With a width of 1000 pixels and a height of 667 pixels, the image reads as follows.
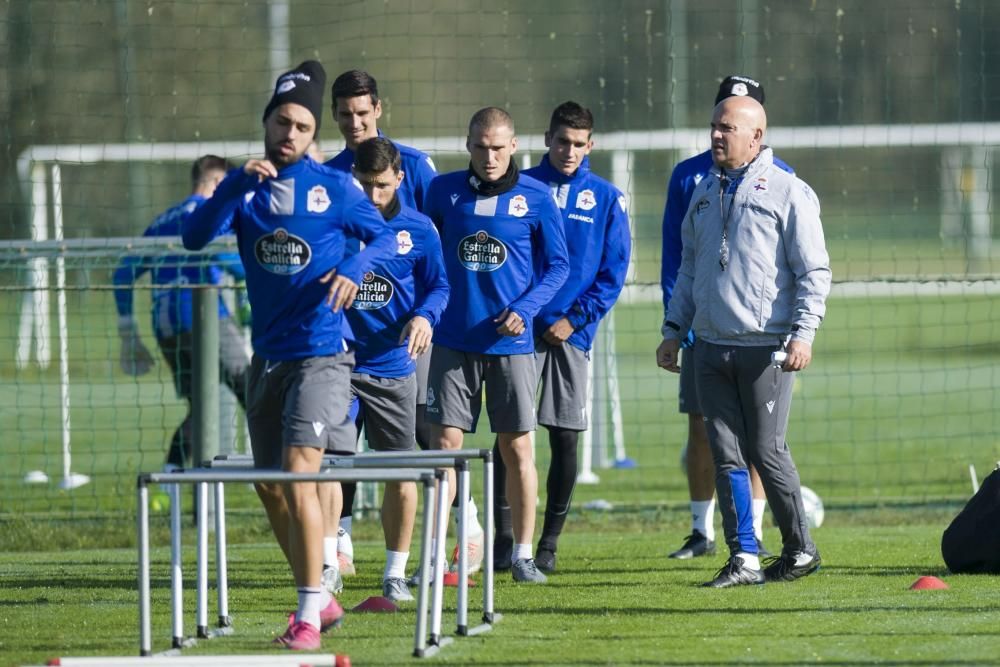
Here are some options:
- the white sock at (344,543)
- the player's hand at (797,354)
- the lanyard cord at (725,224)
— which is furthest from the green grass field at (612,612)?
the lanyard cord at (725,224)

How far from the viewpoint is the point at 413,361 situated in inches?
294

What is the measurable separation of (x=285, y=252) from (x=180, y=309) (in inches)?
212

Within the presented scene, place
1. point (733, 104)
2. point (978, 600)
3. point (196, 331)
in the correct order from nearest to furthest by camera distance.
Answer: point (978, 600) < point (733, 104) < point (196, 331)

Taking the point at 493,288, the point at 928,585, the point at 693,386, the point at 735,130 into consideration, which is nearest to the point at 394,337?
the point at 493,288

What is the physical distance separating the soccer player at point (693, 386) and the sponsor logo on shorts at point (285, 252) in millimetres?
2954

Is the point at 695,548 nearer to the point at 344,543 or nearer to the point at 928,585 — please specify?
the point at 928,585

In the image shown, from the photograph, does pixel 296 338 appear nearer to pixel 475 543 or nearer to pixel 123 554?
pixel 475 543

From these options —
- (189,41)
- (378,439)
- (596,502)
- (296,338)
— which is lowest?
(596,502)

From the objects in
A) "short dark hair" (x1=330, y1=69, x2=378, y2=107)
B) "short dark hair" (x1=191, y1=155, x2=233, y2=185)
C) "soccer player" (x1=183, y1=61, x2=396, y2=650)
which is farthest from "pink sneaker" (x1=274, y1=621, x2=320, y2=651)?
"short dark hair" (x1=191, y1=155, x2=233, y2=185)

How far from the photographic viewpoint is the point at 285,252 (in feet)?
19.2

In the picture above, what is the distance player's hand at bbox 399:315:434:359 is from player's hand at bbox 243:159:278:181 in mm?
1108

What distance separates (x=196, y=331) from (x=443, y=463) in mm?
4599

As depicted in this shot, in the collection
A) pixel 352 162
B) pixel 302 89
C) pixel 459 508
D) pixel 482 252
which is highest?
pixel 302 89

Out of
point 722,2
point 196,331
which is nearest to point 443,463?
point 196,331
